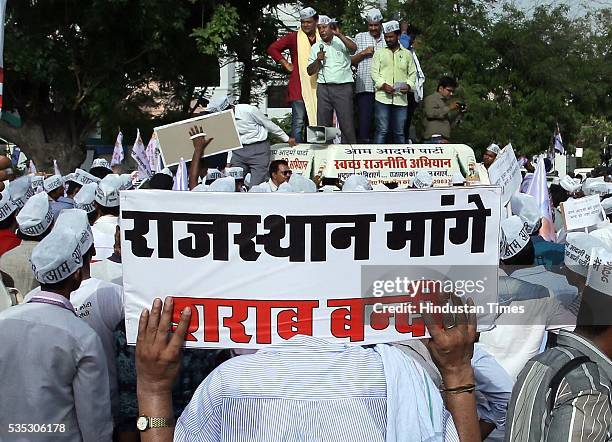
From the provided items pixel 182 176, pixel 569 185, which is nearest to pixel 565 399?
pixel 182 176

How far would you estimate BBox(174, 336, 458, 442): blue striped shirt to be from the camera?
234cm

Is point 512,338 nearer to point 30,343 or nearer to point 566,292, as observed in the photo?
point 566,292

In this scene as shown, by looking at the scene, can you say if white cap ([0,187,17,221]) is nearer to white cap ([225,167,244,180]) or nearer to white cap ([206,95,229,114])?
white cap ([206,95,229,114])

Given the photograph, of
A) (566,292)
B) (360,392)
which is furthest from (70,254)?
(566,292)

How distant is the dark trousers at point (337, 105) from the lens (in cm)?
1153

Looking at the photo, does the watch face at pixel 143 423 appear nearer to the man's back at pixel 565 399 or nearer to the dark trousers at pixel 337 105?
the man's back at pixel 565 399

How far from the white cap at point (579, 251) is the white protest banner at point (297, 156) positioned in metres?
6.99

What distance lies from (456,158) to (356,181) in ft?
11.9

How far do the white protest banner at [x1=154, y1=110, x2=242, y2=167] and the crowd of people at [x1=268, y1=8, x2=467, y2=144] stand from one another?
12.9ft

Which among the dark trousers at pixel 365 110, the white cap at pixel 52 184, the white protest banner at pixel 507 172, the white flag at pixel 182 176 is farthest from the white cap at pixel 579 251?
the dark trousers at pixel 365 110

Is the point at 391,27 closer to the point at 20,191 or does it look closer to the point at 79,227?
the point at 20,191

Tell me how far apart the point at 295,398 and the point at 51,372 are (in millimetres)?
1358

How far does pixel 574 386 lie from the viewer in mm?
2469

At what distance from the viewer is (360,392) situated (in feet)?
7.80
